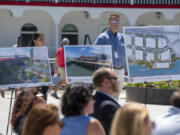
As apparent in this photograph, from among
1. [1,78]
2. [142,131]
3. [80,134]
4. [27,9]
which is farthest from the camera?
[27,9]

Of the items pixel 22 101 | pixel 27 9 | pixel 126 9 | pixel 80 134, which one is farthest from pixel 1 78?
pixel 126 9

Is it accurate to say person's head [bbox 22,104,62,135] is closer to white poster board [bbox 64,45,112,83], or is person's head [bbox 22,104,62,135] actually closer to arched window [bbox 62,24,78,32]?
white poster board [bbox 64,45,112,83]

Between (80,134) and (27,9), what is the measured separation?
20.9 metres

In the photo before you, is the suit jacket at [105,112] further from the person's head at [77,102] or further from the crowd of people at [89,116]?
the person's head at [77,102]

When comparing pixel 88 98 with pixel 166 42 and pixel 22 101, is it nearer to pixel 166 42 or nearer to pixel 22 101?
pixel 22 101

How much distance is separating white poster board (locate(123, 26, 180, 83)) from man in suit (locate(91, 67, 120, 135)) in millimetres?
3015

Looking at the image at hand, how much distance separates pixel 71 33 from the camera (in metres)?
26.8

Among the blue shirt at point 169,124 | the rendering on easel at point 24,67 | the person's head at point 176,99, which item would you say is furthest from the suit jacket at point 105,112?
the rendering on easel at point 24,67

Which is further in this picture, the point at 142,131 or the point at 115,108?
the point at 115,108

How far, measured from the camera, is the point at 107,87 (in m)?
5.46

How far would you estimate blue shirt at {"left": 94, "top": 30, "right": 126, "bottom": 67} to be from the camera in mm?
8773

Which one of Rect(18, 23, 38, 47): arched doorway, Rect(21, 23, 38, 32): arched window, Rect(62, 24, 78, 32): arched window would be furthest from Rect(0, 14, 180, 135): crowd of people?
Rect(62, 24, 78, 32): arched window

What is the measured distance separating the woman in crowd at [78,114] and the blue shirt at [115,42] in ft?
13.9

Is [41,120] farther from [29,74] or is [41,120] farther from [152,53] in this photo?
[152,53]
